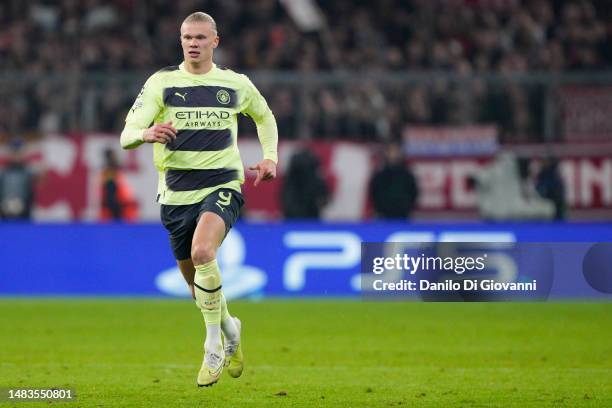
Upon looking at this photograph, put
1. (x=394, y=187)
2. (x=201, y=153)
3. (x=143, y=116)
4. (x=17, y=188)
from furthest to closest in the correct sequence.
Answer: (x=394, y=187), (x=17, y=188), (x=201, y=153), (x=143, y=116)

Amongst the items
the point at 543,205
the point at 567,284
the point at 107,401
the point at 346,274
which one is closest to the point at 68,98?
the point at 346,274

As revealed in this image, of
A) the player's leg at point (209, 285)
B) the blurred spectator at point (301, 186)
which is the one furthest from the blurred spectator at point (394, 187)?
the player's leg at point (209, 285)

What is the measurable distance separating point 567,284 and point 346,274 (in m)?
3.28

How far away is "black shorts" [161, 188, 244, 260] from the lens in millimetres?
8344

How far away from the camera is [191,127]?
329 inches

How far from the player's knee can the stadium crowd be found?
11.0m

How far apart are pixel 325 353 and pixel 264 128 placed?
2.89 metres

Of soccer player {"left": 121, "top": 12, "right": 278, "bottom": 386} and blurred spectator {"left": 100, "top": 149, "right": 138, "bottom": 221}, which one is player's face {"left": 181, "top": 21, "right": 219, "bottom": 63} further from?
blurred spectator {"left": 100, "top": 149, "right": 138, "bottom": 221}

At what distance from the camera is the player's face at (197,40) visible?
8305 mm

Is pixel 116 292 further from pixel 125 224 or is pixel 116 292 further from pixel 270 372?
pixel 270 372

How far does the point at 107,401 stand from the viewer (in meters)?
8.00
